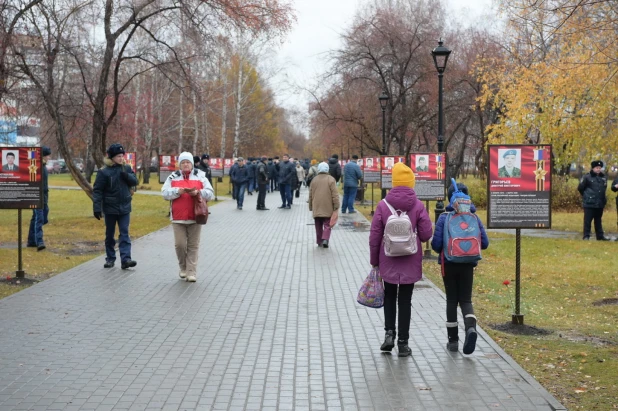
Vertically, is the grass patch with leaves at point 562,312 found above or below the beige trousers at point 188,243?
below

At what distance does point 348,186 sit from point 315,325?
19316 mm

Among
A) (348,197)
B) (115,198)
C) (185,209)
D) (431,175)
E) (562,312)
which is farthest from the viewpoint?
(348,197)

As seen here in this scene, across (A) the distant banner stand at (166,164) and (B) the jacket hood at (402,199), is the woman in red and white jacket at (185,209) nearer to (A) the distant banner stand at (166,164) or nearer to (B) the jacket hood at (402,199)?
(B) the jacket hood at (402,199)

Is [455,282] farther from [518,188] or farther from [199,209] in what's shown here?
[199,209]

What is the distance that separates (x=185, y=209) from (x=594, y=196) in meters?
11.1

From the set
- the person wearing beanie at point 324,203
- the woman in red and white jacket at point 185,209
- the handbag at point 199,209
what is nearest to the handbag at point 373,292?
the handbag at point 199,209

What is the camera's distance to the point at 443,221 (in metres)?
7.62

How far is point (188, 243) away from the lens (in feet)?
39.5

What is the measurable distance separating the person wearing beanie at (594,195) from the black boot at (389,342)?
13.0m

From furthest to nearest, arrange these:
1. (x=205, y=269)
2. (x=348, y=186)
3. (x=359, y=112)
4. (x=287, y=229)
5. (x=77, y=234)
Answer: (x=359, y=112), (x=348, y=186), (x=287, y=229), (x=77, y=234), (x=205, y=269)

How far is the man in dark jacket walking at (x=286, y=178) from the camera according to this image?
2936 cm

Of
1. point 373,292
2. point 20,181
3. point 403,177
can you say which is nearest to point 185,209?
point 20,181

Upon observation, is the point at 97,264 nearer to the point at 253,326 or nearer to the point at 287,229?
the point at 253,326

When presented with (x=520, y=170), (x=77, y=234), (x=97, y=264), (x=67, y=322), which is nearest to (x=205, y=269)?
(x=97, y=264)
